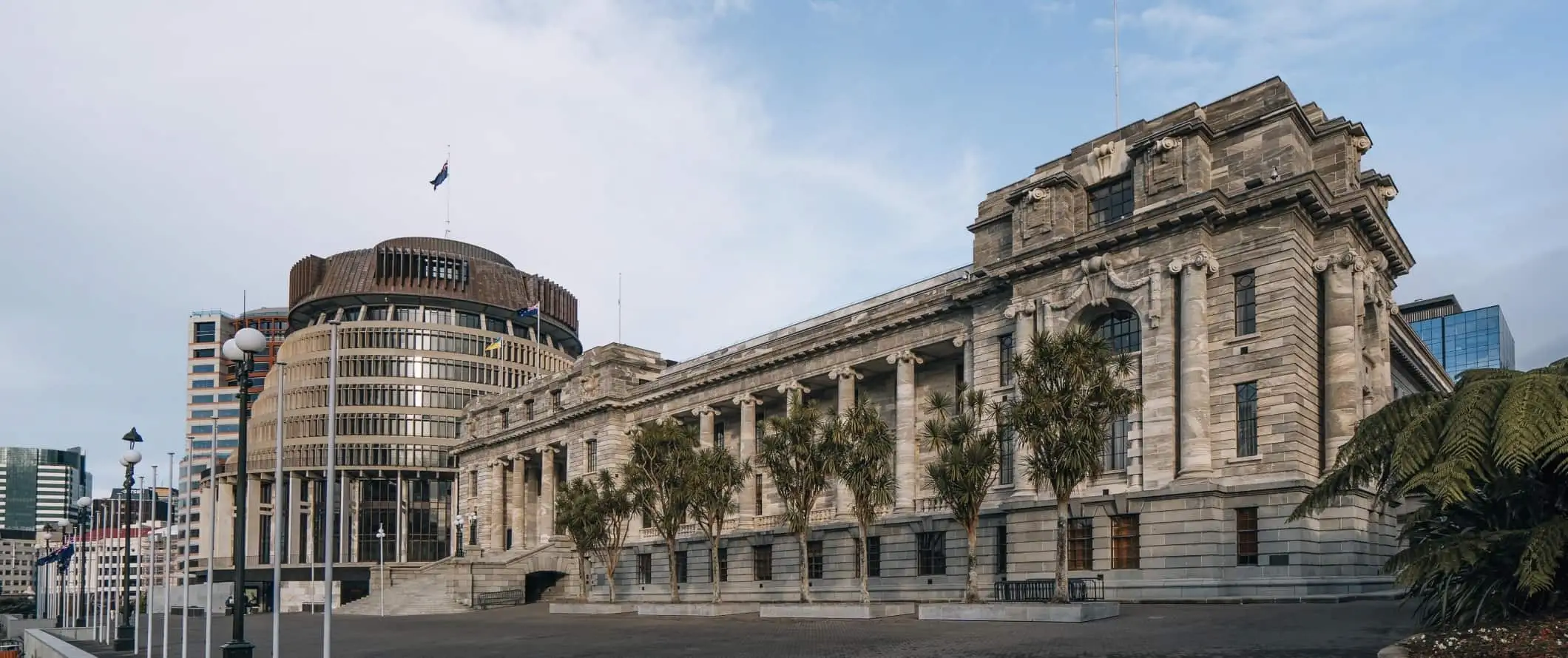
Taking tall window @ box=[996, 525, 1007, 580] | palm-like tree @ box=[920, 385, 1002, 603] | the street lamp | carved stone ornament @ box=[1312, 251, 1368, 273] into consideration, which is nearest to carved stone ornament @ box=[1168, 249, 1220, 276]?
carved stone ornament @ box=[1312, 251, 1368, 273]

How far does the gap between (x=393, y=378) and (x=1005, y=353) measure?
94.1 metres

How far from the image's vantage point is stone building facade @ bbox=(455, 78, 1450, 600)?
137 ft

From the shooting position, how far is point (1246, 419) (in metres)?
42.9

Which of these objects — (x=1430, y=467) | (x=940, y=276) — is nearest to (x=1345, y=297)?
(x=940, y=276)

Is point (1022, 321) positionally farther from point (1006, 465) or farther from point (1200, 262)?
point (1200, 262)

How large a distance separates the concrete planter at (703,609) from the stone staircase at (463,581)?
83.9 ft

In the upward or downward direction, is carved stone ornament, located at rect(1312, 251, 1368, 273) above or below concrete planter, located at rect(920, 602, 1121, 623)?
above

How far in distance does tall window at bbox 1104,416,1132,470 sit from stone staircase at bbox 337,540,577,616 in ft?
152

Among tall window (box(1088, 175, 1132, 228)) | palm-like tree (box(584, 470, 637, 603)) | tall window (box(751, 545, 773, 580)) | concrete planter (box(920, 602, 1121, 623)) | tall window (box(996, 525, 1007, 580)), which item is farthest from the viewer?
tall window (box(751, 545, 773, 580))

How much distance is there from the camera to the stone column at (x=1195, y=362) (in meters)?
43.0

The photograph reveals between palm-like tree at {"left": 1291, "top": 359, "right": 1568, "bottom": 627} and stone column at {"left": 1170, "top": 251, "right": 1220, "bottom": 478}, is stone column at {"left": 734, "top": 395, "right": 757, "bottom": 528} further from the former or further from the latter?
palm-like tree at {"left": 1291, "top": 359, "right": 1568, "bottom": 627}

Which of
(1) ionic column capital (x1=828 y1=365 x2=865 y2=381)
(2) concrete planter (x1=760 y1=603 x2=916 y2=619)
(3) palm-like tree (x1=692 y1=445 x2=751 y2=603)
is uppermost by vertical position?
(1) ionic column capital (x1=828 y1=365 x2=865 y2=381)

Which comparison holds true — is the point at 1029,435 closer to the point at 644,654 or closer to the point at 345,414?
the point at 644,654

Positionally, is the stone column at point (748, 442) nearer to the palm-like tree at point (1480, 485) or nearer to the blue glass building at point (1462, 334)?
the palm-like tree at point (1480, 485)
